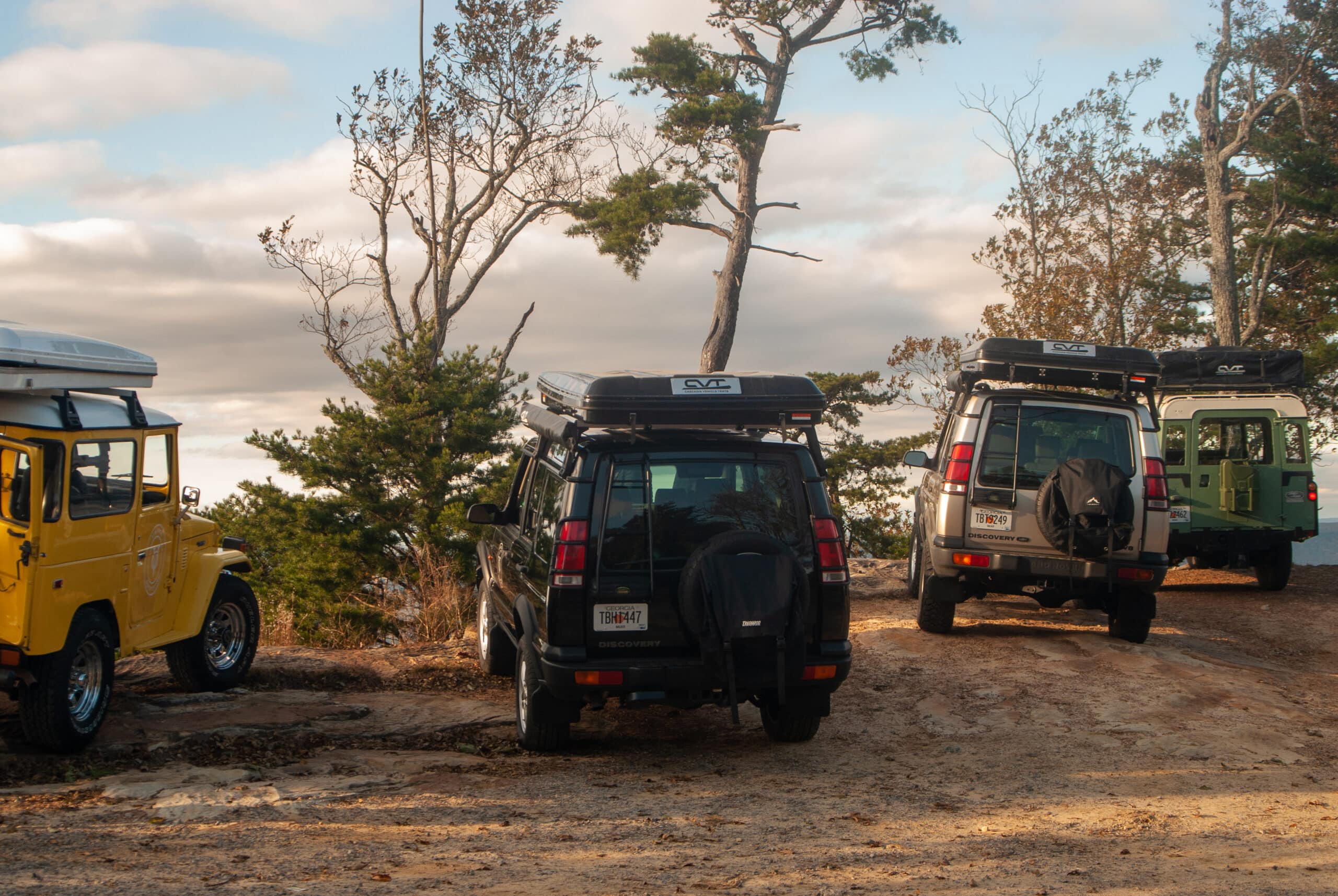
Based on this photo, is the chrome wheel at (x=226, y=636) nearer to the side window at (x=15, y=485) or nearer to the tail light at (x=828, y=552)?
the side window at (x=15, y=485)

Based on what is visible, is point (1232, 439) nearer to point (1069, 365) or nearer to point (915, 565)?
point (915, 565)

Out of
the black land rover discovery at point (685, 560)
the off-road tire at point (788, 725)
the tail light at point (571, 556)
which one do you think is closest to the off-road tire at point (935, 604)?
the off-road tire at point (788, 725)

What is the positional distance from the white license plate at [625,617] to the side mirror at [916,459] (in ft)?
18.1

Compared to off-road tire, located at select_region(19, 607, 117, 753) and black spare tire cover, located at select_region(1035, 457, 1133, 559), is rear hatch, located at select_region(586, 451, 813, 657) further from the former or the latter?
black spare tire cover, located at select_region(1035, 457, 1133, 559)

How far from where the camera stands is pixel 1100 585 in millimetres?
10266

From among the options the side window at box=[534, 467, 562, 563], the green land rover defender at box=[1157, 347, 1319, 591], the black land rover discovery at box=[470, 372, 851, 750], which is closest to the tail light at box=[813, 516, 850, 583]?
the black land rover discovery at box=[470, 372, 851, 750]

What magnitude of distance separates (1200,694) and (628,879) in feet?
18.7

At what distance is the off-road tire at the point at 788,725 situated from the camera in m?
7.17

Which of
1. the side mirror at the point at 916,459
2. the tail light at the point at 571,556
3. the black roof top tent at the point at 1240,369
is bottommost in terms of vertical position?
the tail light at the point at 571,556

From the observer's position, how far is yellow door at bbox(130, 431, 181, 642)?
7668 mm

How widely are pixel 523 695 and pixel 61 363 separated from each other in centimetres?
339

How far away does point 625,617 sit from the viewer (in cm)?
646

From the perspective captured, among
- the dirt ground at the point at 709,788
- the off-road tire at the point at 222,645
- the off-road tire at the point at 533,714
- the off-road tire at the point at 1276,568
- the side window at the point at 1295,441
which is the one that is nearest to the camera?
the dirt ground at the point at 709,788

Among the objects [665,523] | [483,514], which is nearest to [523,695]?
[665,523]
